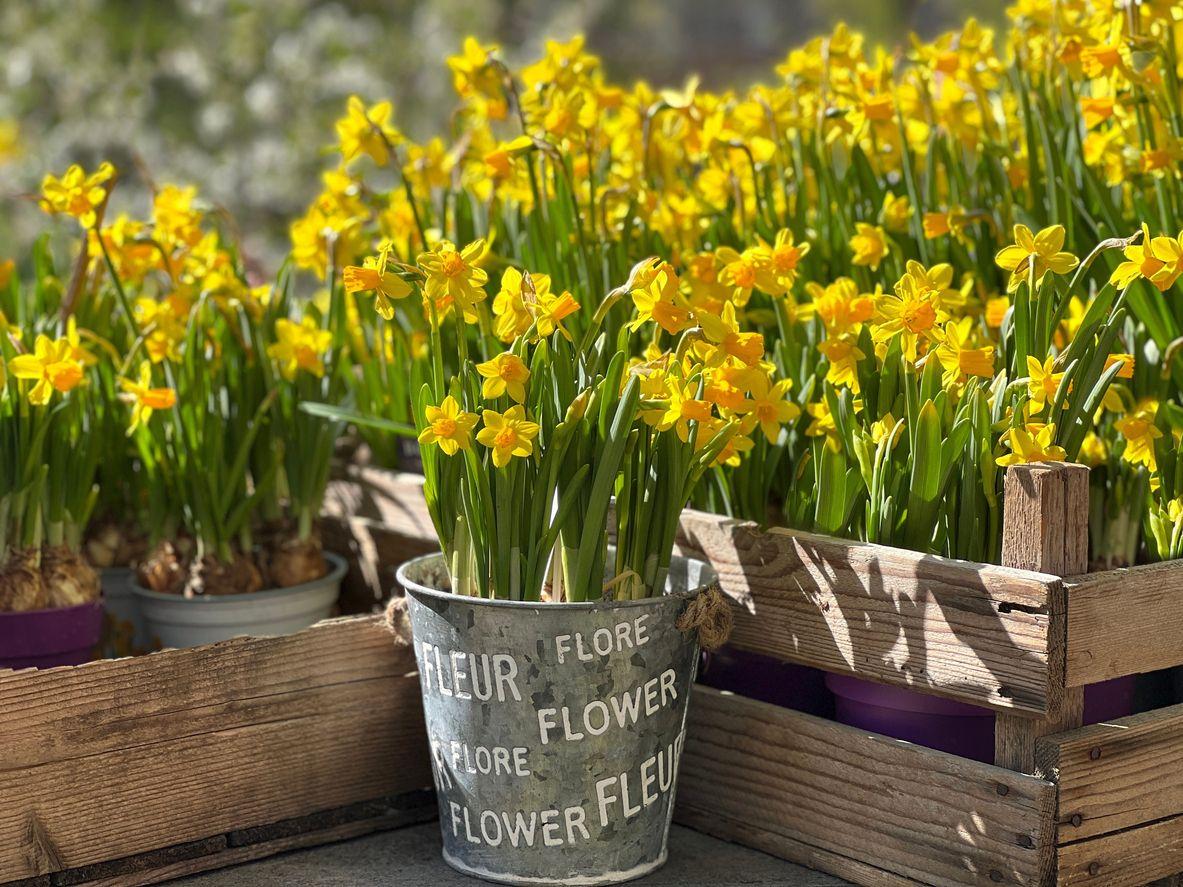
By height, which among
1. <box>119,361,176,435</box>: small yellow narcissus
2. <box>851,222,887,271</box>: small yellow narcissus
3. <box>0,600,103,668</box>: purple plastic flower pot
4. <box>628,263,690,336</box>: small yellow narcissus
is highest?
<box>851,222,887,271</box>: small yellow narcissus

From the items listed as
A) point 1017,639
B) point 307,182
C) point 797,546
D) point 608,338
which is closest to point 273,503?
point 608,338

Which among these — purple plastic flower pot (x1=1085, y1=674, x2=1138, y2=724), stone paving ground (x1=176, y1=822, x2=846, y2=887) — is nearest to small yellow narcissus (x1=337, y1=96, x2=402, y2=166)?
stone paving ground (x1=176, y1=822, x2=846, y2=887)

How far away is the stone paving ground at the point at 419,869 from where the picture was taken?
1.71 meters

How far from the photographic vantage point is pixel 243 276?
226 centimetres

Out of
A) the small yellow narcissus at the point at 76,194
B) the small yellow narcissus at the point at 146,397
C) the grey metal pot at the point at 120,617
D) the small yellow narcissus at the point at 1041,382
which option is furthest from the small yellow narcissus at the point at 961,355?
the grey metal pot at the point at 120,617

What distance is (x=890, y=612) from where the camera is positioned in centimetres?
163

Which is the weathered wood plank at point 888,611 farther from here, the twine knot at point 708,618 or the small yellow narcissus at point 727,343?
the small yellow narcissus at point 727,343

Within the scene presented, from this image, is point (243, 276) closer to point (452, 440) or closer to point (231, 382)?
point (231, 382)

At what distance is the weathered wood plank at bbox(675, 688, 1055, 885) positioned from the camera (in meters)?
1.54

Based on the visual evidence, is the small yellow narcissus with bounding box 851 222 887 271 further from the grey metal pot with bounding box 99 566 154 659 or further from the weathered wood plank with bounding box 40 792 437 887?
the grey metal pot with bounding box 99 566 154 659

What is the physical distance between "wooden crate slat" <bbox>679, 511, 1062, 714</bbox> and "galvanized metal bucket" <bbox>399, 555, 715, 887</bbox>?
12cm

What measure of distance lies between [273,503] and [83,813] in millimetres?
663

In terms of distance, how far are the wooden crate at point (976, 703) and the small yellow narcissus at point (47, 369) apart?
849mm

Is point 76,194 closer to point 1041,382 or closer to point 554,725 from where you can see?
point 554,725
